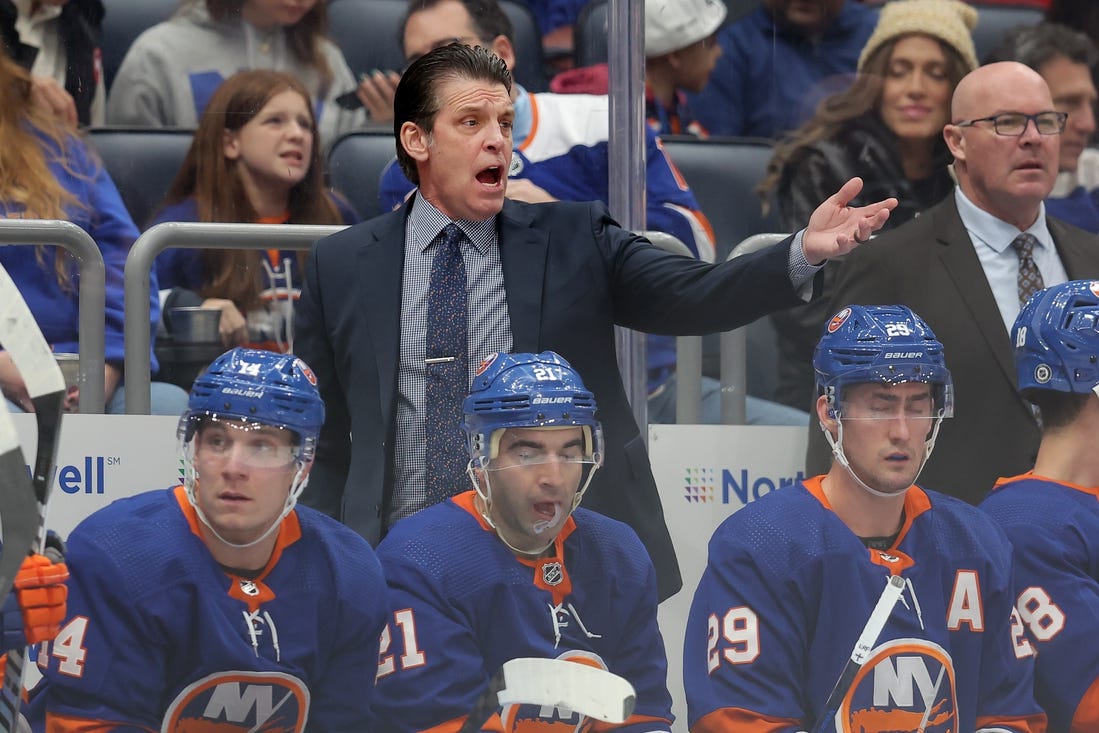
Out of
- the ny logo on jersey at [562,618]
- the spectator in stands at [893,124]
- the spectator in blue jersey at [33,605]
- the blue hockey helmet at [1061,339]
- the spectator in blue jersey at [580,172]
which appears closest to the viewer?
the spectator in blue jersey at [33,605]

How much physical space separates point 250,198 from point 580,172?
566 mm

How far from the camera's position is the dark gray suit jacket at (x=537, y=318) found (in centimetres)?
230

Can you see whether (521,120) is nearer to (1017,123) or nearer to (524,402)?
(524,402)

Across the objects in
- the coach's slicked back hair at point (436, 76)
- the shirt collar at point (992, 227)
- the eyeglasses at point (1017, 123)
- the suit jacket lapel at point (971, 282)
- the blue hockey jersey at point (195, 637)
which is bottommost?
the blue hockey jersey at point (195, 637)

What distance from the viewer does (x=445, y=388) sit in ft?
7.56

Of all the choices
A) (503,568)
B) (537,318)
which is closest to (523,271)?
(537,318)

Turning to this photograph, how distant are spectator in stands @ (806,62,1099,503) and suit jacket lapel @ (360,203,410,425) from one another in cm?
70

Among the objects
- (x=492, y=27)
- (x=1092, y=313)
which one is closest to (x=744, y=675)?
(x=1092, y=313)

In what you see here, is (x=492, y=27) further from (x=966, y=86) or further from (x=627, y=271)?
(x=966, y=86)

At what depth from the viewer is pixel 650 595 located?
235cm

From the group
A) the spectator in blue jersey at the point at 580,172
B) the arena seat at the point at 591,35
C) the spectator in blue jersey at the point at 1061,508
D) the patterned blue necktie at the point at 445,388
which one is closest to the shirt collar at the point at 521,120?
the spectator in blue jersey at the point at 580,172

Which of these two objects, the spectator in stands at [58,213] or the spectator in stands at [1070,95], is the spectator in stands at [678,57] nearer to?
the spectator in stands at [1070,95]

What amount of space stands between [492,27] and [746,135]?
0.50 metres

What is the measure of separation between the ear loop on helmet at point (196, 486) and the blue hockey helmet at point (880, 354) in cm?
83
